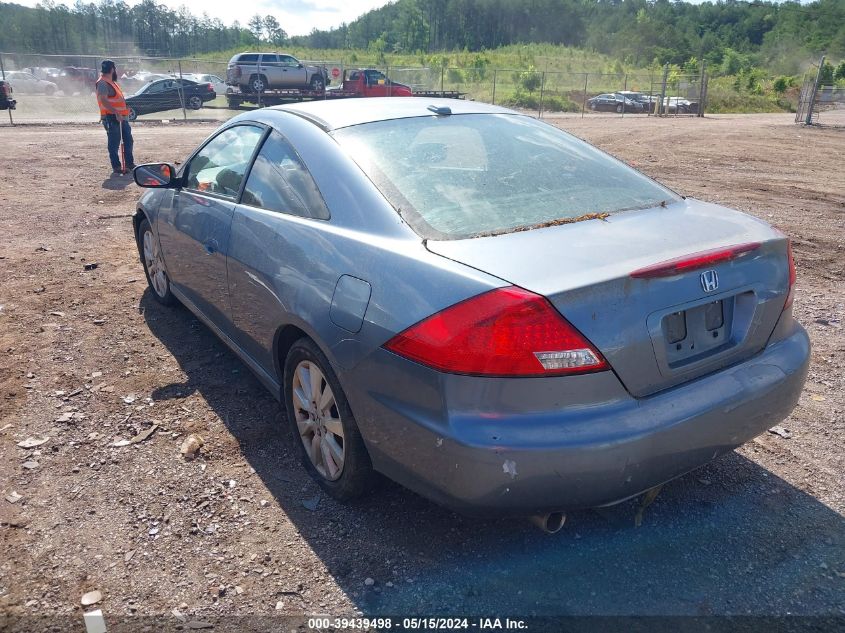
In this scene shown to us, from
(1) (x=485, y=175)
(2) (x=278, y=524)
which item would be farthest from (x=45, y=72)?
(2) (x=278, y=524)

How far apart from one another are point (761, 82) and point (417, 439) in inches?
2342

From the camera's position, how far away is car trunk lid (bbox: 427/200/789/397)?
82.7 inches

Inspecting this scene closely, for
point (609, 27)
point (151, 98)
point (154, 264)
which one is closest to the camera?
point (154, 264)

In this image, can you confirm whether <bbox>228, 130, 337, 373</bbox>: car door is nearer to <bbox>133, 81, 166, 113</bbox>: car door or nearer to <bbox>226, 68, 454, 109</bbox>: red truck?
<bbox>133, 81, 166, 113</bbox>: car door

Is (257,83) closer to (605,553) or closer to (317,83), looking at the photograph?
(317,83)

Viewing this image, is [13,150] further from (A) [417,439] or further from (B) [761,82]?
(B) [761,82]

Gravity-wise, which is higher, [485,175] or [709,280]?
[485,175]

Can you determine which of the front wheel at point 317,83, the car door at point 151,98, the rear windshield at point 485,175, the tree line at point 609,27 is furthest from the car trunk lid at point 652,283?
the tree line at point 609,27

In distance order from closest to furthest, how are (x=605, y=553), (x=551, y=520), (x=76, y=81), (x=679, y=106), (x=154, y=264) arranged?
(x=551, y=520), (x=605, y=553), (x=154, y=264), (x=76, y=81), (x=679, y=106)

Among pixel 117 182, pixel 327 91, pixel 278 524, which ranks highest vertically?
pixel 327 91

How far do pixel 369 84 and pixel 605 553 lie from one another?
30537 mm

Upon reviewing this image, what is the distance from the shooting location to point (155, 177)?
4.39 m

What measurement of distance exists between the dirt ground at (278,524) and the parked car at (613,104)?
3704 centimetres

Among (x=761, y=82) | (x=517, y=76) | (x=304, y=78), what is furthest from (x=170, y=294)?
(x=761, y=82)
